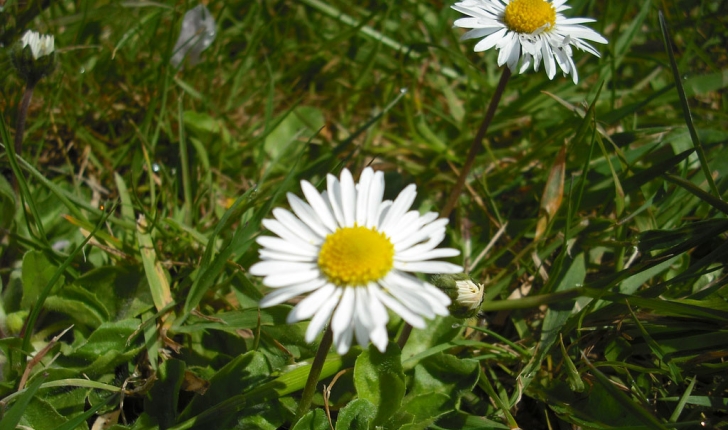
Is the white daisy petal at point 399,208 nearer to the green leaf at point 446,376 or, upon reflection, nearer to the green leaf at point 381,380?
the green leaf at point 381,380

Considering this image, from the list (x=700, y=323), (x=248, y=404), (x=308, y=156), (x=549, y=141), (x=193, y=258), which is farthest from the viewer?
(x=308, y=156)

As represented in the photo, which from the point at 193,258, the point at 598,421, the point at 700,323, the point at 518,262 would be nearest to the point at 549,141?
the point at 518,262

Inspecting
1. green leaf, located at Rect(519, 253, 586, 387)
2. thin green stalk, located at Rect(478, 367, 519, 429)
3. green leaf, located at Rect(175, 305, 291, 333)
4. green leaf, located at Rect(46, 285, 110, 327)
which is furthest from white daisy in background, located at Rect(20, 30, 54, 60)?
green leaf, located at Rect(519, 253, 586, 387)

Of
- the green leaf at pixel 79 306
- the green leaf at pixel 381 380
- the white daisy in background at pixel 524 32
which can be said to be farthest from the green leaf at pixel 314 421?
the white daisy in background at pixel 524 32

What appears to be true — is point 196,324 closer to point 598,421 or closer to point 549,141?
point 598,421

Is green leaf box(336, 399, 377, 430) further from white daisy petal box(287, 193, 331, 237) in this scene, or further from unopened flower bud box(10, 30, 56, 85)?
unopened flower bud box(10, 30, 56, 85)

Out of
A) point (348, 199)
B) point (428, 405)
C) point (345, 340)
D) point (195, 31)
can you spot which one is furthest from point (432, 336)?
point (195, 31)
